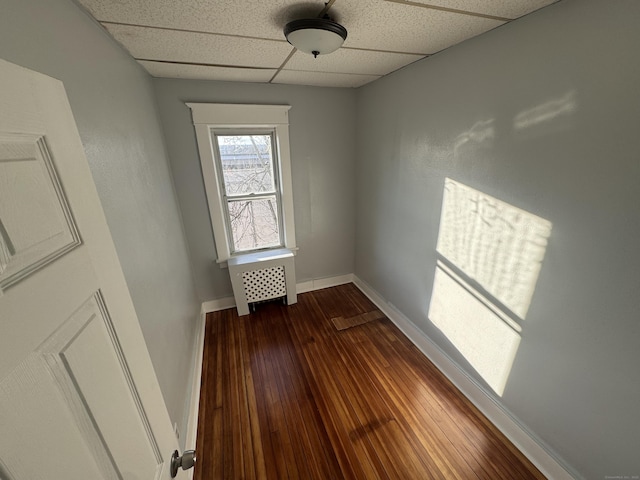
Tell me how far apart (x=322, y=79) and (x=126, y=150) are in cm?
169

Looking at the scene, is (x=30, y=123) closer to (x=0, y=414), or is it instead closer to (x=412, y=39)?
(x=0, y=414)

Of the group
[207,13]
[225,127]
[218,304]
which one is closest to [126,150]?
[207,13]

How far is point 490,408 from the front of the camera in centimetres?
160

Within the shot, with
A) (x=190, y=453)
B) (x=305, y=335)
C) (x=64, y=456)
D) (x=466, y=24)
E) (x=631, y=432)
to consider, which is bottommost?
(x=305, y=335)

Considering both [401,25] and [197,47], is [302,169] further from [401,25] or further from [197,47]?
[401,25]

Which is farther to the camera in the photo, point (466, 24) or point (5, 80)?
point (466, 24)

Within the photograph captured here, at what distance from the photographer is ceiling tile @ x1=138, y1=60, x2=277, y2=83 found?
68.6 inches

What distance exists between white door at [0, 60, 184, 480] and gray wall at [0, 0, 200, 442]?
0.37 m

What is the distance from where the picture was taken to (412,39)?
1.38 m

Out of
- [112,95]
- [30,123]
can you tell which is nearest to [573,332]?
[30,123]

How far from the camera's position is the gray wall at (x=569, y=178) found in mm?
949

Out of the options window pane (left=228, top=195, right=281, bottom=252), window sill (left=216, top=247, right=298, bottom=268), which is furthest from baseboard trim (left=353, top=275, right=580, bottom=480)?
window pane (left=228, top=195, right=281, bottom=252)

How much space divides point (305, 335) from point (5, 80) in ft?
7.59

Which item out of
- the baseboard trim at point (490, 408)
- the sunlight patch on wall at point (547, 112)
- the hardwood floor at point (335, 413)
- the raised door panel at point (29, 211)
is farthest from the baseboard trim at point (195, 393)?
the sunlight patch on wall at point (547, 112)
